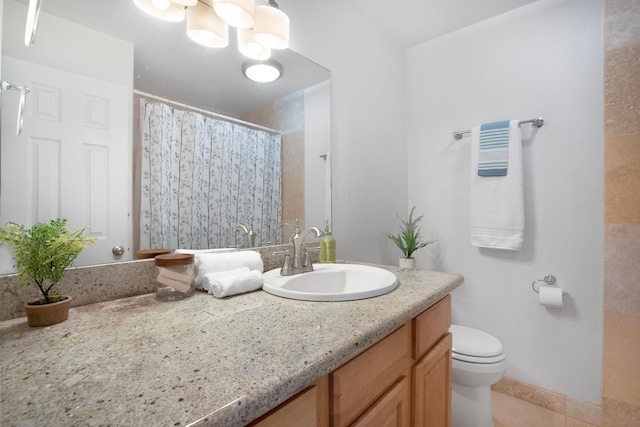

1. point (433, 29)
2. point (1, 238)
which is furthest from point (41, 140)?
point (433, 29)

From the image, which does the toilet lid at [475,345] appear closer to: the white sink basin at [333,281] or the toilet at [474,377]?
the toilet at [474,377]

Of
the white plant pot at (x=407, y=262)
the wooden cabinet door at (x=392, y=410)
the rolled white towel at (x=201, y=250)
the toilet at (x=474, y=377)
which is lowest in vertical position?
the toilet at (x=474, y=377)

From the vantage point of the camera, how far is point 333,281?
45.9 inches

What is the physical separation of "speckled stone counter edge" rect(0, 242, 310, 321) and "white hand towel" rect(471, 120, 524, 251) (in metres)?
1.75

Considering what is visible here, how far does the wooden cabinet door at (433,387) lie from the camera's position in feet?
2.80

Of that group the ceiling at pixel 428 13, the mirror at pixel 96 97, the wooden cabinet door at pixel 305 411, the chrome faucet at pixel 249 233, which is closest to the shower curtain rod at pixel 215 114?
the mirror at pixel 96 97

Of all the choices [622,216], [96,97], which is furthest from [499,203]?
[96,97]

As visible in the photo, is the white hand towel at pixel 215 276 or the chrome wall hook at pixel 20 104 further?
the white hand towel at pixel 215 276

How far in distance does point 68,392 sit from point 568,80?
2.30m

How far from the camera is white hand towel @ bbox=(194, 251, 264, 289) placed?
90cm

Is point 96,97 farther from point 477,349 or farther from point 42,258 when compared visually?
point 477,349

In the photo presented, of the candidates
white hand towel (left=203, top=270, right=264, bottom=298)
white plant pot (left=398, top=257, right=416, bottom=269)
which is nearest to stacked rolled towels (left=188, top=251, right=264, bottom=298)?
white hand towel (left=203, top=270, right=264, bottom=298)

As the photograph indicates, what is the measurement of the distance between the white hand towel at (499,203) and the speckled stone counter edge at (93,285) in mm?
1749

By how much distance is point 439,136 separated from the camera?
2.00 meters
